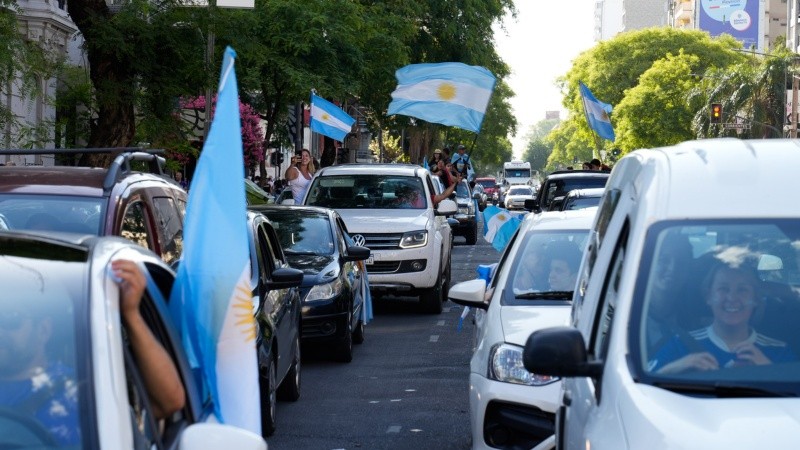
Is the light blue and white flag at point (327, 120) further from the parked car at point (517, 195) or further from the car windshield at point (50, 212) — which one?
the parked car at point (517, 195)

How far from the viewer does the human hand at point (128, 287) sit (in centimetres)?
411

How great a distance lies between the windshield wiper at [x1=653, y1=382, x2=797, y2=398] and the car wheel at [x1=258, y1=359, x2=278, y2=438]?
5.84 m

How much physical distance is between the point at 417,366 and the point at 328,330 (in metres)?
0.92

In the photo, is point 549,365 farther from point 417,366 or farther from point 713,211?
point 417,366

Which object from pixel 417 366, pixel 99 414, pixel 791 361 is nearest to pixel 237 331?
pixel 99 414

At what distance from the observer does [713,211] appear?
4992 millimetres

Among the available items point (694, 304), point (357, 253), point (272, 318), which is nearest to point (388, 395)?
point (272, 318)

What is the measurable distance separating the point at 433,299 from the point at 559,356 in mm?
14772

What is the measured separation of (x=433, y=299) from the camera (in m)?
19.5

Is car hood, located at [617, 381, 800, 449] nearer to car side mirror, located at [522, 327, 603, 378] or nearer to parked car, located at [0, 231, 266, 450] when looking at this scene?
car side mirror, located at [522, 327, 603, 378]

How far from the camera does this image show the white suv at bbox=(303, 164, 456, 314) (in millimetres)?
19359

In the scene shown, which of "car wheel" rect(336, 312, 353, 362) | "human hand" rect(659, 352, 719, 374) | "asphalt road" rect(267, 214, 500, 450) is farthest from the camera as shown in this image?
"car wheel" rect(336, 312, 353, 362)

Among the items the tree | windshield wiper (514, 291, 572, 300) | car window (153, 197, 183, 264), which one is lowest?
windshield wiper (514, 291, 572, 300)

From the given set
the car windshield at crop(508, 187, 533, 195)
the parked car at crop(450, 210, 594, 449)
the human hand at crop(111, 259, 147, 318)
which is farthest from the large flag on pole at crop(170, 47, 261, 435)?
the car windshield at crop(508, 187, 533, 195)
